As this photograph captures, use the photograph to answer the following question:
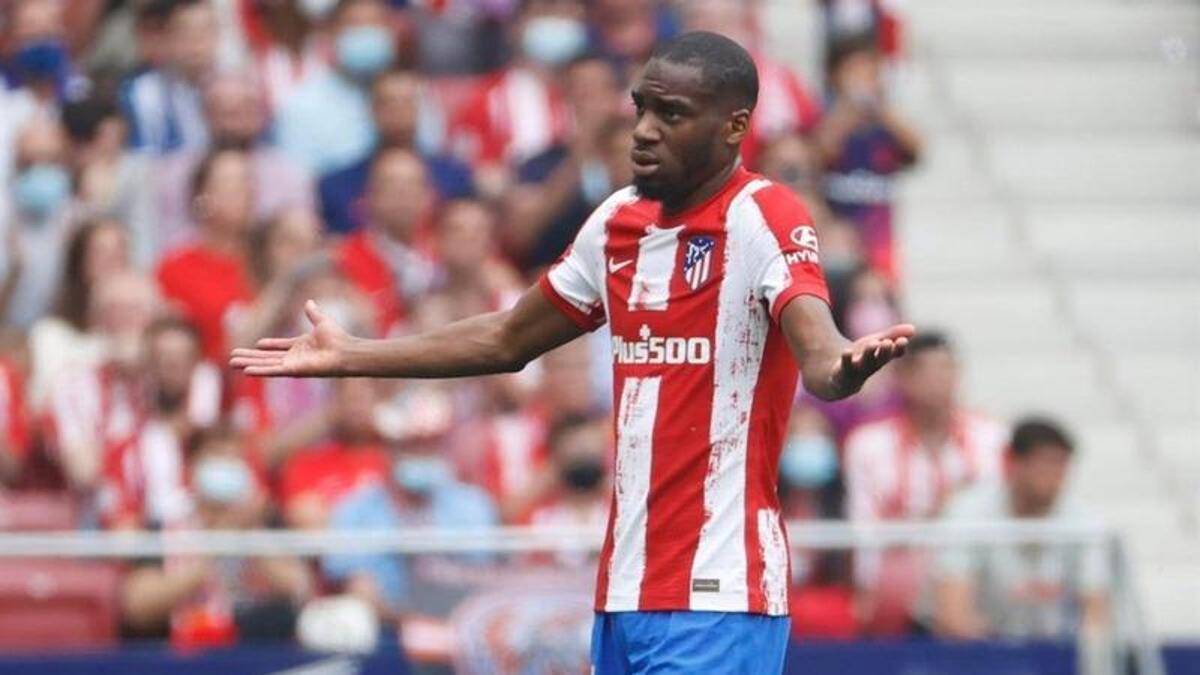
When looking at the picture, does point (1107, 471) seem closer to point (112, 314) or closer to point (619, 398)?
point (112, 314)

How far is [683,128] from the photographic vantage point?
668 cm

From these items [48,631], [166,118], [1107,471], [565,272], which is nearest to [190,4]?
[166,118]

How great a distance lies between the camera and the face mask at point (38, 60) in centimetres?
1316

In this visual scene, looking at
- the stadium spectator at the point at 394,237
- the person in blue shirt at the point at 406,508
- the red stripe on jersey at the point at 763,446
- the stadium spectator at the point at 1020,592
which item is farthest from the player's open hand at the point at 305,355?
the stadium spectator at the point at 394,237

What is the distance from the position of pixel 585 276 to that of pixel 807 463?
4701mm

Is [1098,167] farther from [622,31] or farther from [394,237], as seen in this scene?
[394,237]

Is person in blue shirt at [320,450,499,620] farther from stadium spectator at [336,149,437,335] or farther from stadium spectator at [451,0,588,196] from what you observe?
stadium spectator at [451,0,588,196]

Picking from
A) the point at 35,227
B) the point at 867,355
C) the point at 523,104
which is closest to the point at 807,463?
the point at 523,104

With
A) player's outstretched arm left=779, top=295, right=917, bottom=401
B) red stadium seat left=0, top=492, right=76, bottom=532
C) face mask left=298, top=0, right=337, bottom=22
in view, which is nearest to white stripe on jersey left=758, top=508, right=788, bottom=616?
player's outstretched arm left=779, top=295, right=917, bottom=401

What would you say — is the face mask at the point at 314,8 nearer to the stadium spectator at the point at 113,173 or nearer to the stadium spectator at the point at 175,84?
the stadium spectator at the point at 175,84

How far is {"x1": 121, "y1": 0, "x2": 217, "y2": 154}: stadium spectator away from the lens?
13078mm

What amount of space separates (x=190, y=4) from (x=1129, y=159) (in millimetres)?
5154

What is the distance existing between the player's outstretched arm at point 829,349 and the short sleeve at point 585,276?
615 millimetres

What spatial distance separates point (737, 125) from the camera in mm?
6727
